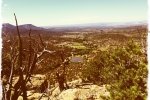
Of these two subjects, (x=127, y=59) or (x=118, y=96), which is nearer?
(x=118, y=96)

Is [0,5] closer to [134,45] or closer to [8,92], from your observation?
[8,92]

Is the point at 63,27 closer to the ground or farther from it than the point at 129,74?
closer to the ground

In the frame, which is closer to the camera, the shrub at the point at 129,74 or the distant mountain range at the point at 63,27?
the distant mountain range at the point at 63,27

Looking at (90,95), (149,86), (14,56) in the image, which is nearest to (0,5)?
(14,56)

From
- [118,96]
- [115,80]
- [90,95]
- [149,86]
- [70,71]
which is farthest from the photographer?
[70,71]

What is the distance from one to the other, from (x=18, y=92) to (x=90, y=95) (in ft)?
20.9

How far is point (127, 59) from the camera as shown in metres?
5.70

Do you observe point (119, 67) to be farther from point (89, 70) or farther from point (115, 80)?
point (89, 70)

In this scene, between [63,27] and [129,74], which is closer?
[129,74]

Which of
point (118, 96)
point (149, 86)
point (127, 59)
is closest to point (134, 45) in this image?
point (127, 59)

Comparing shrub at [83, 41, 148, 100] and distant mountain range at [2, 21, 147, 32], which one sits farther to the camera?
shrub at [83, 41, 148, 100]

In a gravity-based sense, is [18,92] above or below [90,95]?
above

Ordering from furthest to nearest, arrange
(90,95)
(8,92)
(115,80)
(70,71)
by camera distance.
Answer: (70,71)
(90,95)
(115,80)
(8,92)

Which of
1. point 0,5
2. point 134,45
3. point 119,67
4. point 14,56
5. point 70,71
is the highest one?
point 0,5
